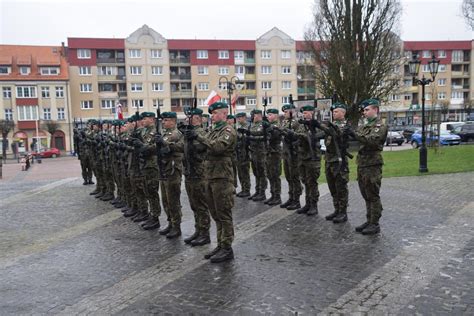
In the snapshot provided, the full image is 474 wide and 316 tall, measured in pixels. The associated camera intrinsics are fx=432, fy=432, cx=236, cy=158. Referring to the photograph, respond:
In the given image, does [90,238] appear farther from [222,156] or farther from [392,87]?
[392,87]

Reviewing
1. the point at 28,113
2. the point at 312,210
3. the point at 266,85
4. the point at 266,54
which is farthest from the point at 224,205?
the point at 266,54

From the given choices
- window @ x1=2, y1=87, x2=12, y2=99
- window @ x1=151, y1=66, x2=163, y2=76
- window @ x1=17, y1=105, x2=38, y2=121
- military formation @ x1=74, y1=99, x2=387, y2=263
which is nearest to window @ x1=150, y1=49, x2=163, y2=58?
window @ x1=151, y1=66, x2=163, y2=76

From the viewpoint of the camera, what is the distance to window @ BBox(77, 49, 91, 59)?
Result: 190 feet

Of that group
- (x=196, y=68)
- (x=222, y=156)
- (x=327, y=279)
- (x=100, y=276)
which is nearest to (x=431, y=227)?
(x=327, y=279)

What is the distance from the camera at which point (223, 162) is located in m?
6.68

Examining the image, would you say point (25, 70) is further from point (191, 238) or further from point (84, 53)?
point (191, 238)

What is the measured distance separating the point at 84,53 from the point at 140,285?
57986mm

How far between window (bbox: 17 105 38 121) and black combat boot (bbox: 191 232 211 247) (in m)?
55.0

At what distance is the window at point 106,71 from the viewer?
5969 cm

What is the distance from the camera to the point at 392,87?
3089cm

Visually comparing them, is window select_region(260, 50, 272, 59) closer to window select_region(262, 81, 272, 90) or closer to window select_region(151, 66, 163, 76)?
window select_region(262, 81, 272, 90)

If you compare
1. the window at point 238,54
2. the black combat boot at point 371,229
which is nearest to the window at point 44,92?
the window at point 238,54

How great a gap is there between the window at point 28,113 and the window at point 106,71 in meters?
9.78

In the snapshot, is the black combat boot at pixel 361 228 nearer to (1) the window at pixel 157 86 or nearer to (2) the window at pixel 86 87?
(1) the window at pixel 157 86
